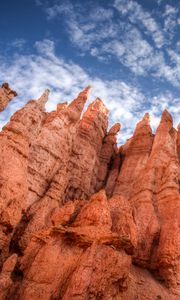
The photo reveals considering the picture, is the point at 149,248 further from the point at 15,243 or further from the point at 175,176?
the point at 15,243

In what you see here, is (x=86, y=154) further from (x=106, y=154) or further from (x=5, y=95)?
(x=5, y=95)

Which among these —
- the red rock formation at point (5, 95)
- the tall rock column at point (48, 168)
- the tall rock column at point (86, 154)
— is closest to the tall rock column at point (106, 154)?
the tall rock column at point (86, 154)

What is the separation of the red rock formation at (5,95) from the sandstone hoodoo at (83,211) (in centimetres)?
9

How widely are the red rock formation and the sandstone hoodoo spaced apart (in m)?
0.09

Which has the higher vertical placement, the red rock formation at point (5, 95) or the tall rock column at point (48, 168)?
the red rock formation at point (5, 95)

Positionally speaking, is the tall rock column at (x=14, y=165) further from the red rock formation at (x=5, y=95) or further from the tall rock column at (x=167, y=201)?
the tall rock column at (x=167, y=201)

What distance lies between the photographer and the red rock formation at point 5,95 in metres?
19.1

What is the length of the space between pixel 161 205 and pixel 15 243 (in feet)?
30.8

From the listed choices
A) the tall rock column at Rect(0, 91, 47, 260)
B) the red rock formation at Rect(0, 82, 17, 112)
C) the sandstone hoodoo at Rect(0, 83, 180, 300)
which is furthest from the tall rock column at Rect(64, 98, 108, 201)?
the red rock formation at Rect(0, 82, 17, 112)

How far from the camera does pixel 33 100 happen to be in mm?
18578

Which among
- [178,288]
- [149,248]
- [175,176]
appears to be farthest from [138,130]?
[178,288]

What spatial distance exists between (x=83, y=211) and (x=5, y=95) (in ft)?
41.5

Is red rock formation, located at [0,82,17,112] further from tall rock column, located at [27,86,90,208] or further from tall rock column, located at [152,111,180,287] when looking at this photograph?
tall rock column, located at [152,111,180,287]

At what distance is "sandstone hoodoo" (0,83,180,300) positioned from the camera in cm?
926
